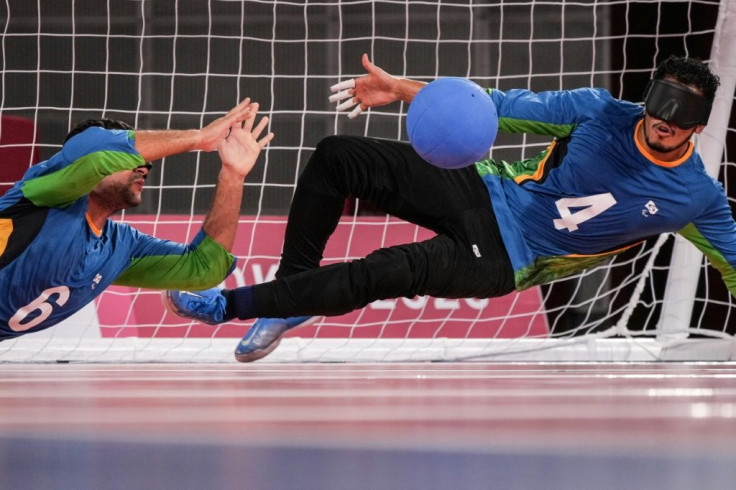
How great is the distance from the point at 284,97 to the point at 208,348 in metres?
6.18

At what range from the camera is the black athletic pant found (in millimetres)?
3473

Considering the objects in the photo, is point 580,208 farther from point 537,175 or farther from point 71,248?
point 71,248

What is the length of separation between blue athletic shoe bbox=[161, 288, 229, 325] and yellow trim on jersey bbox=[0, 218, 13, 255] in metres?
0.88

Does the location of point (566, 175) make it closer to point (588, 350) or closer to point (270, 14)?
point (588, 350)

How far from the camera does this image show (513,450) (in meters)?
2.05

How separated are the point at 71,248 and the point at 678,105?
Answer: 2.25 meters

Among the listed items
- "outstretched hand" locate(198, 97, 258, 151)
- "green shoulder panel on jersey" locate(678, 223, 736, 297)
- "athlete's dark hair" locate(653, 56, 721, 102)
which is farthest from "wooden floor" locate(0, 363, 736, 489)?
"athlete's dark hair" locate(653, 56, 721, 102)

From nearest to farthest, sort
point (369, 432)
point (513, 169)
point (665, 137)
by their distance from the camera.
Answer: point (369, 432), point (665, 137), point (513, 169)

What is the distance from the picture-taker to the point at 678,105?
3.38 meters

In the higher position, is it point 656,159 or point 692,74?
point 692,74

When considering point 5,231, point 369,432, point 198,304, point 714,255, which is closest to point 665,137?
point 714,255

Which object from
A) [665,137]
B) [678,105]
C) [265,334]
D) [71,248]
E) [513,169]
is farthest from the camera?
[265,334]

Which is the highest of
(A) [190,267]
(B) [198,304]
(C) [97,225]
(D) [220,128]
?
(D) [220,128]

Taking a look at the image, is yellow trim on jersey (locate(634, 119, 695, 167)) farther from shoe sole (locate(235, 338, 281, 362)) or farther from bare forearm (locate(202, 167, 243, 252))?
shoe sole (locate(235, 338, 281, 362))
